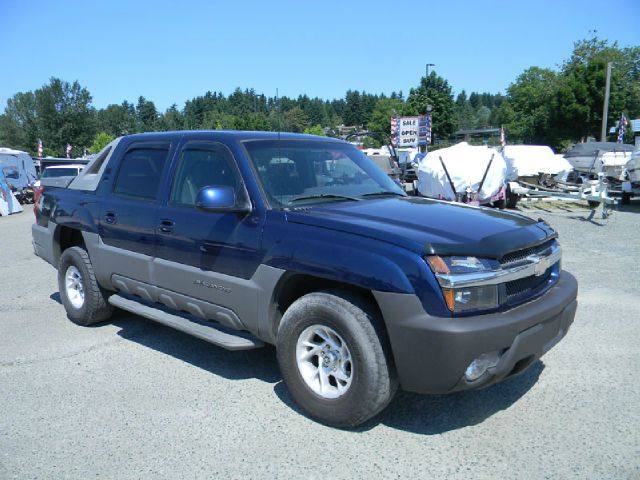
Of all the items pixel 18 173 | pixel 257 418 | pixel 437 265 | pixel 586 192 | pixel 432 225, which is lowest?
pixel 586 192

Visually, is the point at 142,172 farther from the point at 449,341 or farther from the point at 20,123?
the point at 20,123

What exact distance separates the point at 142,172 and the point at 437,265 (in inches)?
118

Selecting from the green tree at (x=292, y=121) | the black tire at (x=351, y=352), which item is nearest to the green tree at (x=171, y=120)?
the green tree at (x=292, y=121)

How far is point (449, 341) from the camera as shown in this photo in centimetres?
299

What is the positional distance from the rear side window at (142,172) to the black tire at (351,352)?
74.6 inches

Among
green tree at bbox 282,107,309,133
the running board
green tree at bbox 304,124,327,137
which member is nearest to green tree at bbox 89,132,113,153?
green tree at bbox 304,124,327,137

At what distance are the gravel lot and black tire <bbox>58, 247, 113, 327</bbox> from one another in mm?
197

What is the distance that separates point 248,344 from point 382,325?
42.3 inches

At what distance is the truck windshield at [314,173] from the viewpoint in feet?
13.4

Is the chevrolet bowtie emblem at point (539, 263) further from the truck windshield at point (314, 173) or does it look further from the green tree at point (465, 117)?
the green tree at point (465, 117)

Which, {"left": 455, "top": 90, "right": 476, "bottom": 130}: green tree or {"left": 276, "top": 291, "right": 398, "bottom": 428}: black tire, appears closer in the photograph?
{"left": 276, "top": 291, "right": 398, "bottom": 428}: black tire

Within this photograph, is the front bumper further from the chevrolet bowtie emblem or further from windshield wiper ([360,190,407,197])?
windshield wiper ([360,190,407,197])

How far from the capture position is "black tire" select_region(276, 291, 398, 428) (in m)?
3.26

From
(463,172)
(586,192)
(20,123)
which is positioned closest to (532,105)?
(586,192)
